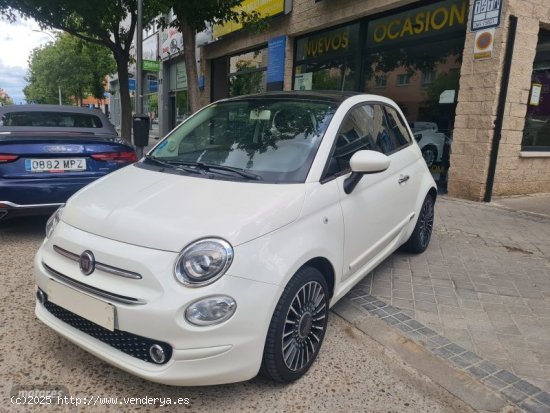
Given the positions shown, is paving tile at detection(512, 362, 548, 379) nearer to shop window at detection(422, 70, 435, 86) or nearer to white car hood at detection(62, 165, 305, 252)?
white car hood at detection(62, 165, 305, 252)

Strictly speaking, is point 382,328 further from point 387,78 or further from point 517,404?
point 387,78

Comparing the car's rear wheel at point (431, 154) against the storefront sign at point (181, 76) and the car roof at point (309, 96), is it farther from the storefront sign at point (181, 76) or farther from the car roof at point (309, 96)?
the storefront sign at point (181, 76)

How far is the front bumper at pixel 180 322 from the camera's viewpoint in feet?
6.29

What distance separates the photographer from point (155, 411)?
2.15 m

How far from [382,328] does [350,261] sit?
585mm

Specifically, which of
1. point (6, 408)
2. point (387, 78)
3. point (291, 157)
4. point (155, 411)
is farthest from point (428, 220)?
point (387, 78)

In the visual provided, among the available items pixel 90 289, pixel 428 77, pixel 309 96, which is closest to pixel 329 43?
pixel 428 77

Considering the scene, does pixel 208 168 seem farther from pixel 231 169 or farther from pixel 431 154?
pixel 431 154

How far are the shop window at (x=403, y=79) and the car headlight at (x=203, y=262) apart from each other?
799cm

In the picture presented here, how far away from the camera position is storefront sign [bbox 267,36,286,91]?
11.8 meters

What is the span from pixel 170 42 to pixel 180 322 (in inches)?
748

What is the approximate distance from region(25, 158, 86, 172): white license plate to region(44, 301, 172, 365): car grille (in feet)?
8.24

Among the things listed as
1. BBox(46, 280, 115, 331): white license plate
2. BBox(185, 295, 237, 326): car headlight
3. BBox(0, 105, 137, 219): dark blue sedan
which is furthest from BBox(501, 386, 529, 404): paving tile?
BBox(0, 105, 137, 219): dark blue sedan

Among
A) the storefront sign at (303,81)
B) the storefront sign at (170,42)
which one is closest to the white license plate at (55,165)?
the storefront sign at (303,81)
